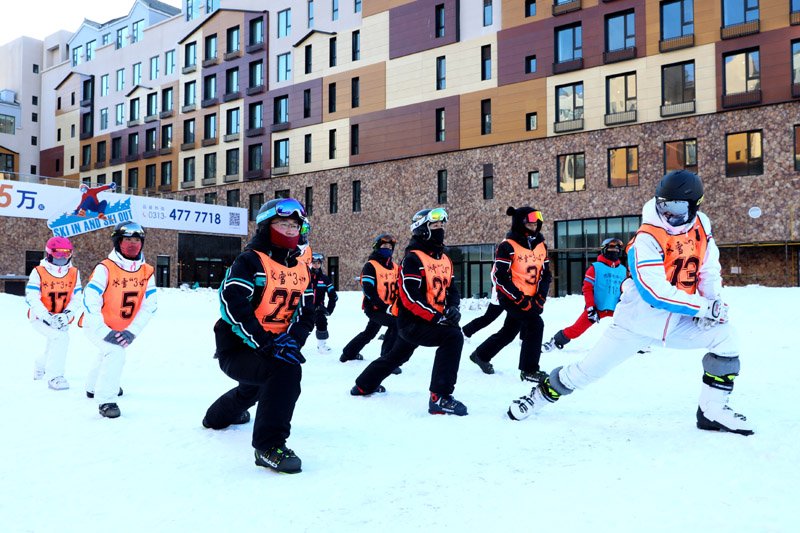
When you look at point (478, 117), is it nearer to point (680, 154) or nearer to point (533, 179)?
point (533, 179)

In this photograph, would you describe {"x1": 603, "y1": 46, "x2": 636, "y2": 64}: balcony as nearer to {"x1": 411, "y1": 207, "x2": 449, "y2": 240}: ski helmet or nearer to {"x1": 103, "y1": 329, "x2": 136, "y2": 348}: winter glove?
{"x1": 411, "y1": 207, "x2": 449, "y2": 240}: ski helmet

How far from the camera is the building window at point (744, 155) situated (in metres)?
22.9

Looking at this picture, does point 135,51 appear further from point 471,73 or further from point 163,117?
point 471,73

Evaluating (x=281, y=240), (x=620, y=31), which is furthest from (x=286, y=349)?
(x=620, y=31)

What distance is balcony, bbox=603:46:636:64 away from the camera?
81.4 ft

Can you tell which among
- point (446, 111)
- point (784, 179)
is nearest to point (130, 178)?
point (446, 111)

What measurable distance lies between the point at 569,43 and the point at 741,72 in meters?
7.09

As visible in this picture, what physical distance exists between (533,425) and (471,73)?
2660 centimetres

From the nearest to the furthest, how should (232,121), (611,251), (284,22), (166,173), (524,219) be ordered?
(524,219) < (611,251) < (284,22) < (232,121) < (166,173)

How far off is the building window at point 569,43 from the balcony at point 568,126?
2810mm

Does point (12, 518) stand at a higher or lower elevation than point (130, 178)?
lower

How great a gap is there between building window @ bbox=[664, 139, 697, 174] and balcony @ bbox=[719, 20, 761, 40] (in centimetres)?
404

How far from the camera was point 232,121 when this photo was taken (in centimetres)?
3928

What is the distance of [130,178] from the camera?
45.1 m
